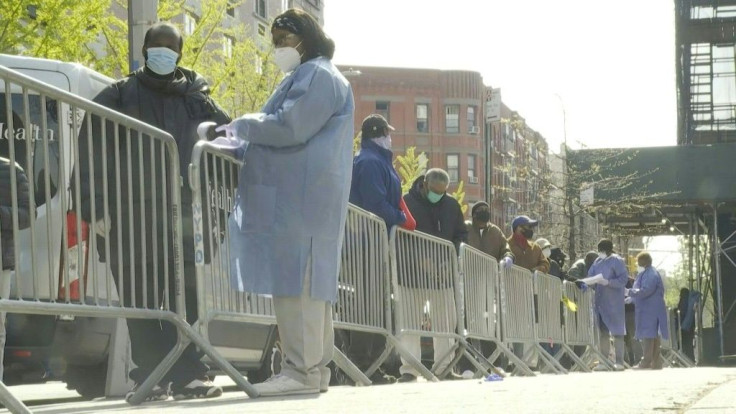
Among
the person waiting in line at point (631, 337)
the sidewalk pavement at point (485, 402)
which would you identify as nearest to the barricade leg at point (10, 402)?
the sidewalk pavement at point (485, 402)

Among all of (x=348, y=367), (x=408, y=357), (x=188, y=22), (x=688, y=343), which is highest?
(x=188, y=22)

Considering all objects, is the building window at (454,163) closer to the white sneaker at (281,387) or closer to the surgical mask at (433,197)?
the surgical mask at (433,197)

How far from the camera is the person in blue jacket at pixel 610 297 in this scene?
789 inches

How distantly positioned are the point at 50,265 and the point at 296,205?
4.55ft

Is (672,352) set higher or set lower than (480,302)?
lower

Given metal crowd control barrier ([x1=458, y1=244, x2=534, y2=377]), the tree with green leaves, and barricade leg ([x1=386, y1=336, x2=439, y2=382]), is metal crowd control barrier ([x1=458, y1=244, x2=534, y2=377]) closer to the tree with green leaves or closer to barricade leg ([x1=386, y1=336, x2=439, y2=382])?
barricade leg ([x1=386, y1=336, x2=439, y2=382])

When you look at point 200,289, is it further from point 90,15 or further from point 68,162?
point 90,15

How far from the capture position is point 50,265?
17.7 ft

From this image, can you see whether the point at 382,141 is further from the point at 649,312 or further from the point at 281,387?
the point at 649,312

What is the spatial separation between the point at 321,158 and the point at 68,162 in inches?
46.3

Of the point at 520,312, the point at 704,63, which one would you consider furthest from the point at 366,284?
the point at 704,63

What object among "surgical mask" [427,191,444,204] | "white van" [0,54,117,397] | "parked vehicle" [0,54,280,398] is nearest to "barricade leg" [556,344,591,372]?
"surgical mask" [427,191,444,204]

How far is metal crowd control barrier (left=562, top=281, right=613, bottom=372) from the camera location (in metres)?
18.1

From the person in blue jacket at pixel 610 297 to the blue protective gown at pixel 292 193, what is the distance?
45.2ft
